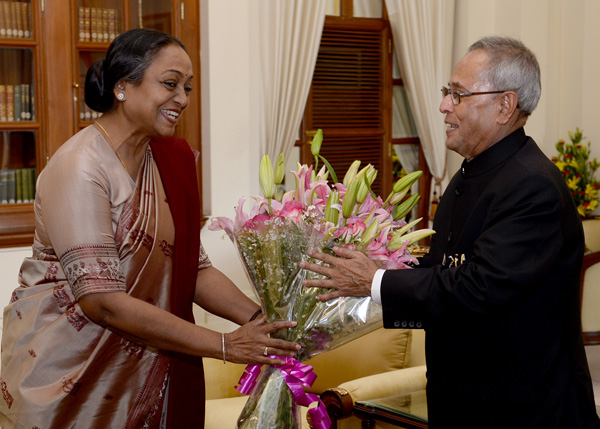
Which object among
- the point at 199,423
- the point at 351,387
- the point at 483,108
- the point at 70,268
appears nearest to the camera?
the point at 70,268

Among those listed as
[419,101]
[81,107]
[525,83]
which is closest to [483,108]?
[525,83]

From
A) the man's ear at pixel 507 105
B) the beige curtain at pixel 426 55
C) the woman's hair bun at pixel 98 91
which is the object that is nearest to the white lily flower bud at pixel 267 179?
the woman's hair bun at pixel 98 91

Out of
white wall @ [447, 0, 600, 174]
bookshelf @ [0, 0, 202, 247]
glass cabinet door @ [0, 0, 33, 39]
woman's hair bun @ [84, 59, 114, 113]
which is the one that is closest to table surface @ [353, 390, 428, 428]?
woman's hair bun @ [84, 59, 114, 113]

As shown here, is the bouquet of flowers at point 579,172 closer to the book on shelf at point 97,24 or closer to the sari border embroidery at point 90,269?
the book on shelf at point 97,24

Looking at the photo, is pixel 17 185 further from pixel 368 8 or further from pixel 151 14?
pixel 368 8

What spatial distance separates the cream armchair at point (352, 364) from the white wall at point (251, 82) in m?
1.31

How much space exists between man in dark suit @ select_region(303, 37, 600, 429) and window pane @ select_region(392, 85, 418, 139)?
4122 mm

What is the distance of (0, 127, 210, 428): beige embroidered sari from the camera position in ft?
6.00

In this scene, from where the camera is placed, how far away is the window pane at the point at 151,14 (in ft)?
14.6

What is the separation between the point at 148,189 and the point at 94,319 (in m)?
0.37

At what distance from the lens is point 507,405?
1849 millimetres

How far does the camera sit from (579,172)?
18.8 feet

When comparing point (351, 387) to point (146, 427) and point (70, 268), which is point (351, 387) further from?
point (70, 268)

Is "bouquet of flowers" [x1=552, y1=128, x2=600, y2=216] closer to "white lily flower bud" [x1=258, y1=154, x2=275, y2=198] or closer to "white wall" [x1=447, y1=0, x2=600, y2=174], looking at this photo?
"white wall" [x1=447, y1=0, x2=600, y2=174]
